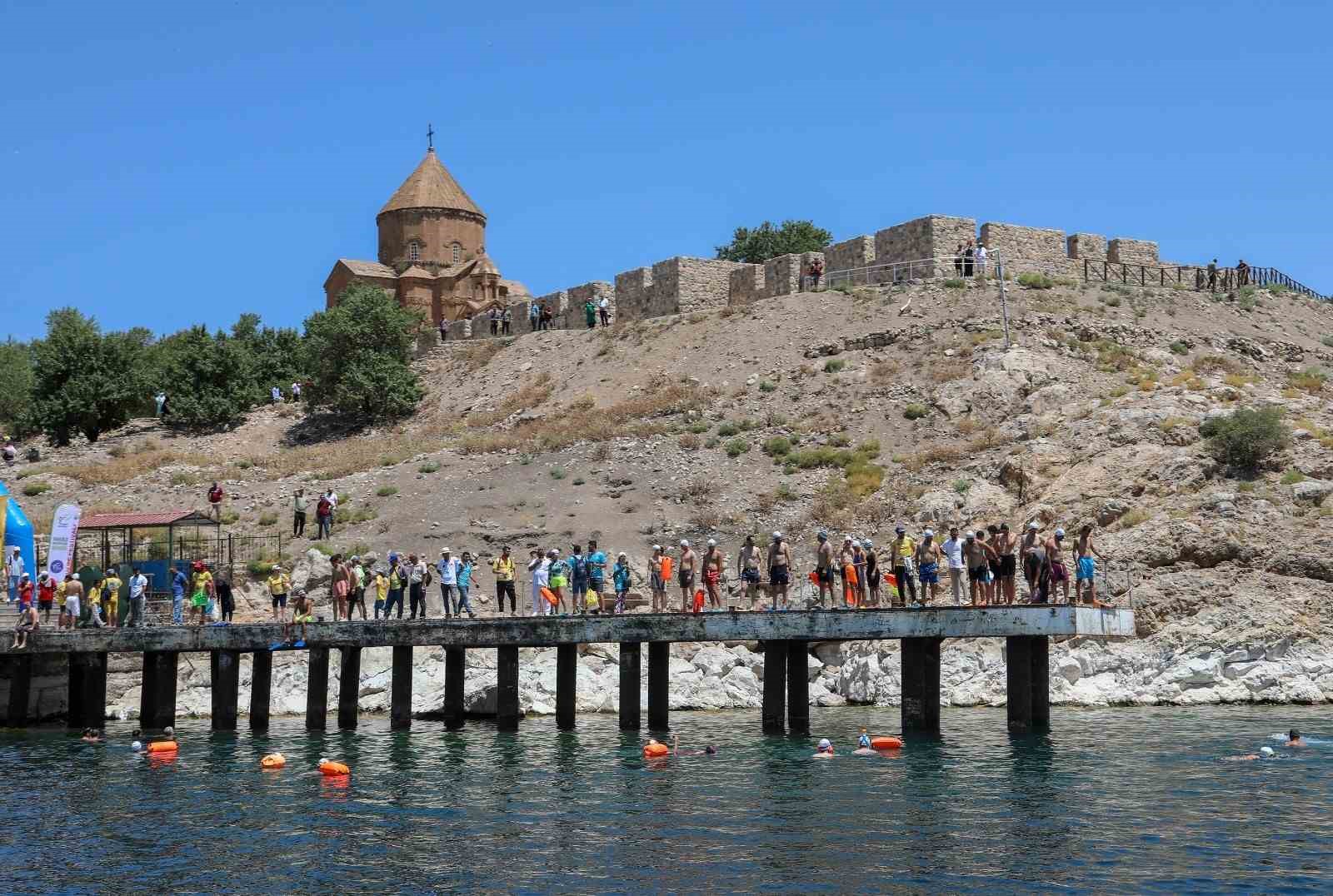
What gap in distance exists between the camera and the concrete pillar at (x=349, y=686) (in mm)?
30844

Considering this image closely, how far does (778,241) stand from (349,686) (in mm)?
56605

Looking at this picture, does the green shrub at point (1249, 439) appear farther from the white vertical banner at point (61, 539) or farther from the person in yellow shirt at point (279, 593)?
the white vertical banner at point (61, 539)

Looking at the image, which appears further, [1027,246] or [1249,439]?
[1027,246]

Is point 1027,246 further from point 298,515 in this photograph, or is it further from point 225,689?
point 225,689

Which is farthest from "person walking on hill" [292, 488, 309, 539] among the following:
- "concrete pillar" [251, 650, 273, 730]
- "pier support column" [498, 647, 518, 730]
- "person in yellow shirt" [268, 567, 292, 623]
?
"pier support column" [498, 647, 518, 730]

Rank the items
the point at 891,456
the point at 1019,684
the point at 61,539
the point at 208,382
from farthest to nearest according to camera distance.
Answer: the point at 208,382
the point at 891,456
the point at 61,539
the point at 1019,684

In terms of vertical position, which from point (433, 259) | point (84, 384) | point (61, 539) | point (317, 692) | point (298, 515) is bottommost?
point (317, 692)

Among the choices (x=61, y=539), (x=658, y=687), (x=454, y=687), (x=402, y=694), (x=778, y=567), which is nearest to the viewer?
(x=778, y=567)

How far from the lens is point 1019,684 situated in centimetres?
2675

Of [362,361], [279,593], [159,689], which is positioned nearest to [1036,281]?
[362,361]

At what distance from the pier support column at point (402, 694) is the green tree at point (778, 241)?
178ft

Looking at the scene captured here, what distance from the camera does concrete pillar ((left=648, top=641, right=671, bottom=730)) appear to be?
29.1m

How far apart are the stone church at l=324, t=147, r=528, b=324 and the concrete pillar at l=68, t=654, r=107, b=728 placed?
3922 cm

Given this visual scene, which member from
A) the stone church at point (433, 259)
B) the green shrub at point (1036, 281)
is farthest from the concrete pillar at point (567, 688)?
the stone church at point (433, 259)
